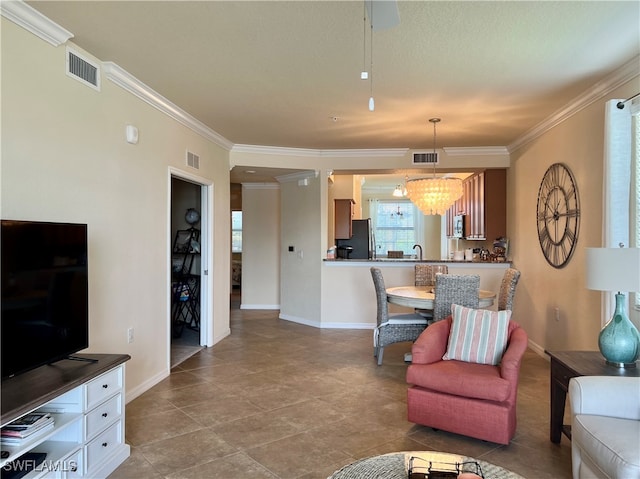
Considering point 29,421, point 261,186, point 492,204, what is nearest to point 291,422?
point 29,421

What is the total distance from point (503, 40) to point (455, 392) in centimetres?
227

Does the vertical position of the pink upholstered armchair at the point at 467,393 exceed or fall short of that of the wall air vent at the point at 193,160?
it falls short

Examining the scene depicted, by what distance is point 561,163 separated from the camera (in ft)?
13.4

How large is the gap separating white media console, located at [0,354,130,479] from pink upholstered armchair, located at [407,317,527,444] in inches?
72.5

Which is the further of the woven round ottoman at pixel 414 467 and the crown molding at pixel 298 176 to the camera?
the crown molding at pixel 298 176

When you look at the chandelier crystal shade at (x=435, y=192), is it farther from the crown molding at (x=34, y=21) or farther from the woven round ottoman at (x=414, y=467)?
the crown molding at (x=34, y=21)

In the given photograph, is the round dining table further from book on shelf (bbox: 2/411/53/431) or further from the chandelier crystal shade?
book on shelf (bbox: 2/411/53/431)

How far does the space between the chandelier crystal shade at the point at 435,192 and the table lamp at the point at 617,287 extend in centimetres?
242

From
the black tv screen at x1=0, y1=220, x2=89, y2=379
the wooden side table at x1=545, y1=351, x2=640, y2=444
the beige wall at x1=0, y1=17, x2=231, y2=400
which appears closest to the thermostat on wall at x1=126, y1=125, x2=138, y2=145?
the beige wall at x1=0, y1=17, x2=231, y2=400

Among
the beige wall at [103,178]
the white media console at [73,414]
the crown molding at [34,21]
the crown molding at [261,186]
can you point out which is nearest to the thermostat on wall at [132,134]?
the beige wall at [103,178]

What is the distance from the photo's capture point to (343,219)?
712 cm

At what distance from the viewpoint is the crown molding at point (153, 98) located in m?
3.06

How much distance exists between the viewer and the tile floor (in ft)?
7.88

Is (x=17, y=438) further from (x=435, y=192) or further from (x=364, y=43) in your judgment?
(x=435, y=192)
